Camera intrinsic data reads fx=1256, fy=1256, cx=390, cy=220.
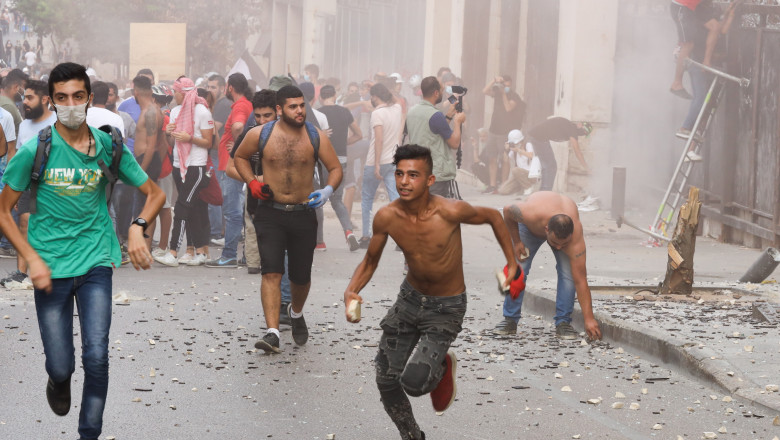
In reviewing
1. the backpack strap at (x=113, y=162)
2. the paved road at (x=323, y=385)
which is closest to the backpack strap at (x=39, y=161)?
the backpack strap at (x=113, y=162)

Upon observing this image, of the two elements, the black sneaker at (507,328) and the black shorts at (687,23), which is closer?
the black sneaker at (507,328)

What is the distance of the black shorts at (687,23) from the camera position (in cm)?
1449

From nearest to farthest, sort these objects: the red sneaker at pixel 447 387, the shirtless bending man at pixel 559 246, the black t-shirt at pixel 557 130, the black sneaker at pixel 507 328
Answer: the red sneaker at pixel 447 387 < the shirtless bending man at pixel 559 246 < the black sneaker at pixel 507 328 < the black t-shirt at pixel 557 130

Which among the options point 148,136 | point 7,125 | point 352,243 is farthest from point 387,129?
point 7,125

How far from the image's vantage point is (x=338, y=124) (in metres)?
14.4

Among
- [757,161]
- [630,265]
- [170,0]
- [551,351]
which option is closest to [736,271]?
[630,265]

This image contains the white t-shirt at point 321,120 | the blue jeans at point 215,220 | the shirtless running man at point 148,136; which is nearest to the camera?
the shirtless running man at point 148,136

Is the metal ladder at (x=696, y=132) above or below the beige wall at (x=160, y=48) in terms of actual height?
below

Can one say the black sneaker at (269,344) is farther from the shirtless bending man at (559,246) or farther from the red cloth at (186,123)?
the red cloth at (186,123)

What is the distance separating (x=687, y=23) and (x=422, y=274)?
9717 millimetres

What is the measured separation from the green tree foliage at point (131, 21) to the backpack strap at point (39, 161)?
37940mm

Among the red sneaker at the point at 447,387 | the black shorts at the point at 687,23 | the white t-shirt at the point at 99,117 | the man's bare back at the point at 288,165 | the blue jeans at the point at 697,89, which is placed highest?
the black shorts at the point at 687,23

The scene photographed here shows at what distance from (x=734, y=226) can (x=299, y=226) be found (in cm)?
765

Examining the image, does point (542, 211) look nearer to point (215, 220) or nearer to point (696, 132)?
point (215, 220)
